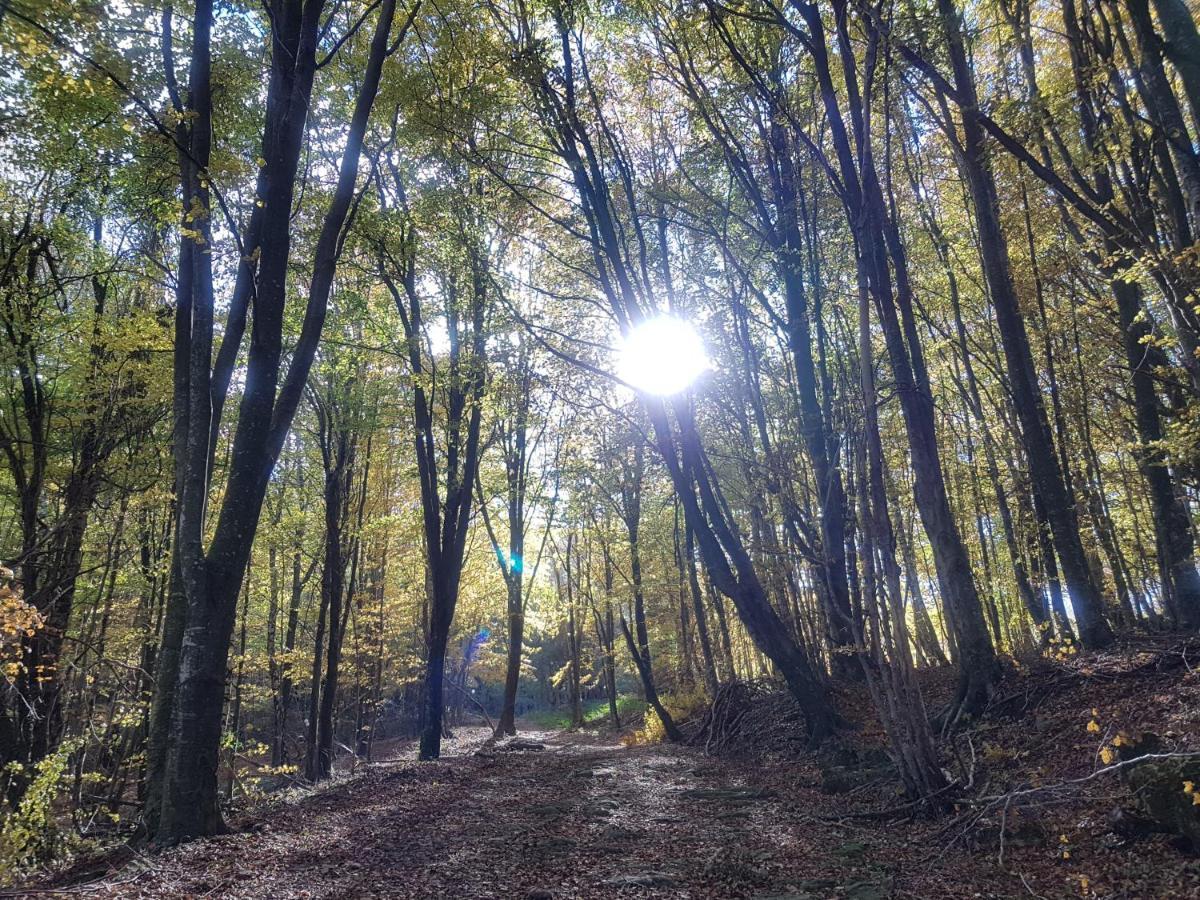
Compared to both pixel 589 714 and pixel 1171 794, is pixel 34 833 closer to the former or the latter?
pixel 1171 794

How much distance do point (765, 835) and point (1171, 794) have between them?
2792 mm

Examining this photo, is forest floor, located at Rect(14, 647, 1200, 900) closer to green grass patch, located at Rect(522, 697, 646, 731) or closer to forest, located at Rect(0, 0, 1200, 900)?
forest, located at Rect(0, 0, 1200, 900)

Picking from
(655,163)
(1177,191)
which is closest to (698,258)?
(655,163)

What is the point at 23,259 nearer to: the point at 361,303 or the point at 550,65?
the point at 361,303

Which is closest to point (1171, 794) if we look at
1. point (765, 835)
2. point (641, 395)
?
point (765, 835)

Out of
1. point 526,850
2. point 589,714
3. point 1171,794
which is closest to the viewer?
point 1171,794

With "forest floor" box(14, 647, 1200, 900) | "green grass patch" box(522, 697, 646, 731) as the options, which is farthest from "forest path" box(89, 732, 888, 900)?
"green grass patch" box(522, 697, 646, 731)

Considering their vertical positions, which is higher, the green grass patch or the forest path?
the forest path

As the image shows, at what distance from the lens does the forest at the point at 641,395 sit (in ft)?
17.0

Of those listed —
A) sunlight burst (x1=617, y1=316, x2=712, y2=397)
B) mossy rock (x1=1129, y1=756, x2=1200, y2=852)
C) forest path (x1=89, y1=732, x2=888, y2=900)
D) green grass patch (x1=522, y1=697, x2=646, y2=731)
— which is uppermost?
sunlight burst (x1=617, y1=316, x2=712, y2=397)

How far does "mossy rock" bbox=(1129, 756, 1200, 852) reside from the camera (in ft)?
11.8

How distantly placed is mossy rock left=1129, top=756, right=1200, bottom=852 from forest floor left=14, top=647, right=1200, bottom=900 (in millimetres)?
150

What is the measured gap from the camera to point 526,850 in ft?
16.9

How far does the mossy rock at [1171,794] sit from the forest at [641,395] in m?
0.02
